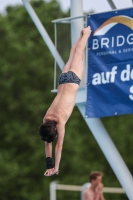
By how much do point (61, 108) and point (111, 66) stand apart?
2.76 meters

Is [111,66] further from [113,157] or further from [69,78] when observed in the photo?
[69,78]

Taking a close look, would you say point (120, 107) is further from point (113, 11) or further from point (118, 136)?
point (118, 136)

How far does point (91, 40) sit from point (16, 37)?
72.2ft

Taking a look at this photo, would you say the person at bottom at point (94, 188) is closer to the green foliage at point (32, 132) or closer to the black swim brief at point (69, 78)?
the black swim brief at point (69, 78)

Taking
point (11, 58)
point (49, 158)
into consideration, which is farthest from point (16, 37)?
point (49, 158)

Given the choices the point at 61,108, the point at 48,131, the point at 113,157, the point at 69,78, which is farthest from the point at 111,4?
the point at 48,131

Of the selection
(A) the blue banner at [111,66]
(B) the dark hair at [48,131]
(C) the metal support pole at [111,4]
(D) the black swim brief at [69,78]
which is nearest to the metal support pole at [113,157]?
(A) the blue banner at [111,66]

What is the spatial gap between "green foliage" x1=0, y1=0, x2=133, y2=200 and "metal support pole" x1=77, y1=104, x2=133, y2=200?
17770 millimetres

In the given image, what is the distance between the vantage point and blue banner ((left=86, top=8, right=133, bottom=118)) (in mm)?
13430

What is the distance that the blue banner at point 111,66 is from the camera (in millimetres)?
13430

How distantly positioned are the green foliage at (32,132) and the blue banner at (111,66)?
18.4 metres

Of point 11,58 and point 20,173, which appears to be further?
point 11,58

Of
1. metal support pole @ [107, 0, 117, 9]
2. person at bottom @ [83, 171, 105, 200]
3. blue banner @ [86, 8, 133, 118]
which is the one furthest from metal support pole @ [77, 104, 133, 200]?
metal support pole @ [107, 0, 117, 9]

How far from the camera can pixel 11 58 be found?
3488 cm
